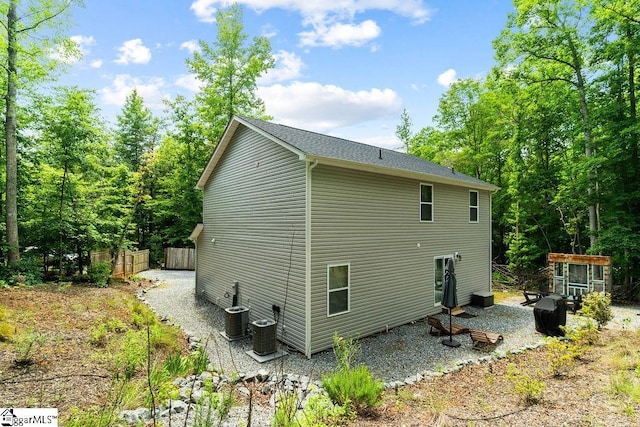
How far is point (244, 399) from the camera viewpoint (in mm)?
5008

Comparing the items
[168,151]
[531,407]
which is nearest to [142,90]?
[168,151]

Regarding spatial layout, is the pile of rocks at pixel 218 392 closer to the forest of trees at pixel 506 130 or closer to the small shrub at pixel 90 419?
the small shrub at pixel 90 419

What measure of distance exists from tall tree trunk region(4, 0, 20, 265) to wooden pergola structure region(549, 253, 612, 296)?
20.7 meters

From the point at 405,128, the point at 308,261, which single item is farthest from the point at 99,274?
the point at 405,128

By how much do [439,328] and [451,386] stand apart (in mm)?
2843

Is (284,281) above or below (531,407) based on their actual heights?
above

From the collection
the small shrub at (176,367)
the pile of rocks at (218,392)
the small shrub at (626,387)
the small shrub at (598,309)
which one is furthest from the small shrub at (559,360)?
the small shrub at (176,367)

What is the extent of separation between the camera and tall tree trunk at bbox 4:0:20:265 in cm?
1117

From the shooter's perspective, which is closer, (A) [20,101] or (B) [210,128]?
(A) [20,101]

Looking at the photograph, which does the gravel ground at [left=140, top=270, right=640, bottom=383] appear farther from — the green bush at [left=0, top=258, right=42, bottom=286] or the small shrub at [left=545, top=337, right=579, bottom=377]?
the green bush at [left=0, top=258, right=42, bottom=286]

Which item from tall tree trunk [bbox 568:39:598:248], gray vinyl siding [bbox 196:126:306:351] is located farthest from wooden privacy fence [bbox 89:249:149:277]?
tall tree trunk [bbox 568:39:598:248]

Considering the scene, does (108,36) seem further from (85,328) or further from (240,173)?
(85,328)

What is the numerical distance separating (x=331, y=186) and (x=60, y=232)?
11.7 metres

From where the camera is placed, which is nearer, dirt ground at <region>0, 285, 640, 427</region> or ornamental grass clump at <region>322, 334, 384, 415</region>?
dirt ground at <region>0, 285, 640, 427</region>
